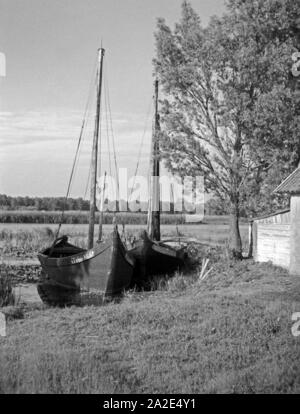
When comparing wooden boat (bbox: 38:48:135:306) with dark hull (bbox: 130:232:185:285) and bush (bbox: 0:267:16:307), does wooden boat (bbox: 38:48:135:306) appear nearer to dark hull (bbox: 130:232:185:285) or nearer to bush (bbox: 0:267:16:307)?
dark hull (bbox: 130:232:185:285)

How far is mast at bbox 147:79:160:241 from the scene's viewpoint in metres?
24.5

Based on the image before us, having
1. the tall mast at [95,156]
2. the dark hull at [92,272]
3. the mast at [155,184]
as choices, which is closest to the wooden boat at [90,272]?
the dark hull at [92,272]

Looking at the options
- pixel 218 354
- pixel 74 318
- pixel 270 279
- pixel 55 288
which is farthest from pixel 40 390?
pixel 55 288

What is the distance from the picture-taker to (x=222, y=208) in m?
23.5

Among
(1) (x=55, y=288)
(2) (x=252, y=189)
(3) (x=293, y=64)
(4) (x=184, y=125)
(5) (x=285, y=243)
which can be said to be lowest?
(1) (x=55, y=288)

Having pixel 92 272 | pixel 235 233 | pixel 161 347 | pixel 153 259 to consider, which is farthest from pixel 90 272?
pixel 161 347

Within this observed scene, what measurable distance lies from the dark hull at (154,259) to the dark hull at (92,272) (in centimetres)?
160

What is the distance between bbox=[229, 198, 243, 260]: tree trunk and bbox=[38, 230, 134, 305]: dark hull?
5050 mm

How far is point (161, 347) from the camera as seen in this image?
9.83 meters

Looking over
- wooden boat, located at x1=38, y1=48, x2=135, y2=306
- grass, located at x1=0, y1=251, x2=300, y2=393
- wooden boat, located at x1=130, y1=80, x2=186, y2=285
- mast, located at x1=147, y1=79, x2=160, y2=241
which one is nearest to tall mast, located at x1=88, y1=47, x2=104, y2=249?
wooden boat, located at x1=130, y1=80, x2=186, y2=285

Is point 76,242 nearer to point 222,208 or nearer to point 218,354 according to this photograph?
point 222,208

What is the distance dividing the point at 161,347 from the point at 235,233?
14.6 metres

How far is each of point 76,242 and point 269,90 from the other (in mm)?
16771

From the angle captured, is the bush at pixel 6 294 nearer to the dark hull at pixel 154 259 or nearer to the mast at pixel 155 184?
the dark hull at pixel 154 259
